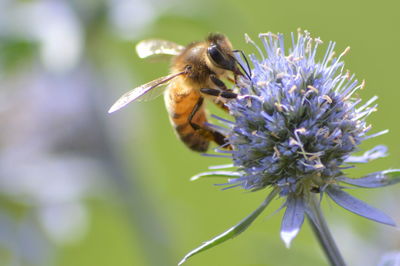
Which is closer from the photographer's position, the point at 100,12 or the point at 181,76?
the point at 181,76

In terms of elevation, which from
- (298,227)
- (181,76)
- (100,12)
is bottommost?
(298,227)

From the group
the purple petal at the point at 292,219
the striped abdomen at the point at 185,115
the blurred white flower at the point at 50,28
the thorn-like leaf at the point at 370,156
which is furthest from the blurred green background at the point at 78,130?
the purple petal at the point at 292,219

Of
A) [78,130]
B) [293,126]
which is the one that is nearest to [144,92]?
[293,126]

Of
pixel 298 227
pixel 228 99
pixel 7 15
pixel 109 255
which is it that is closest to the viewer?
pixel 298 227

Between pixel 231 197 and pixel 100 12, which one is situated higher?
pixel 100 12

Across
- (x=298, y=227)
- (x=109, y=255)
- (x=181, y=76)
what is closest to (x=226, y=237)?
(x=298, y=227)

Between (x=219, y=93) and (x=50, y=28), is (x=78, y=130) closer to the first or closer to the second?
(x=50, y=28)

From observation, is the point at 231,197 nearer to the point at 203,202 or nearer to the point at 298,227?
the point at 203,202

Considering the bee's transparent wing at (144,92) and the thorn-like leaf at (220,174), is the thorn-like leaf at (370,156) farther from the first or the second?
the bee's transparent wing at (144,92)
